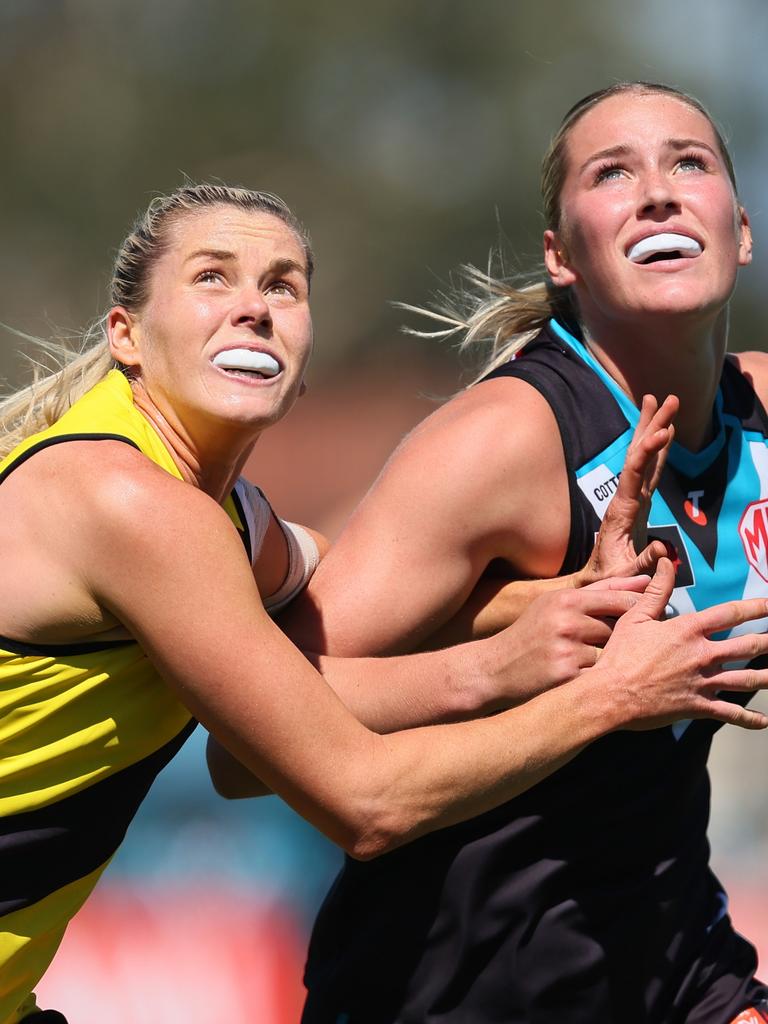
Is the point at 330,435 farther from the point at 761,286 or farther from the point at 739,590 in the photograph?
A: the point at 739,590

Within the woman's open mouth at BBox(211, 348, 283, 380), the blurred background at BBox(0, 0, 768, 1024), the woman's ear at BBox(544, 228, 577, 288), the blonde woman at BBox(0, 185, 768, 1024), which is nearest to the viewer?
the blonde woman at BBox(0, 185, 768, 1024)

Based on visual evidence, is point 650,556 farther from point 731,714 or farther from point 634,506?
point 731,714

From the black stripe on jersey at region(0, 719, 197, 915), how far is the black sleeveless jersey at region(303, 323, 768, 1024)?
0.61 meters

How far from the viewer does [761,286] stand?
14180 millimetres

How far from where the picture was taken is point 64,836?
2.30 meters

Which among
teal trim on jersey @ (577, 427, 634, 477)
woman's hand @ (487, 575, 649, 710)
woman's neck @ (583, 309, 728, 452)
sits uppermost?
woman's neck @ (583, 309, 728, 452)

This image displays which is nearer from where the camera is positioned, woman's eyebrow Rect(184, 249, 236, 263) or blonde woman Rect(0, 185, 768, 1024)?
blonde woman Rect(0, 185, 768, 1024)

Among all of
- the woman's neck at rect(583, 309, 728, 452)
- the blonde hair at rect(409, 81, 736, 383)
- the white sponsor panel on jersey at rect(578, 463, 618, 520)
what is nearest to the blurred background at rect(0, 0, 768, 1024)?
the blonde hair at rect(409, 81, 736, 383)

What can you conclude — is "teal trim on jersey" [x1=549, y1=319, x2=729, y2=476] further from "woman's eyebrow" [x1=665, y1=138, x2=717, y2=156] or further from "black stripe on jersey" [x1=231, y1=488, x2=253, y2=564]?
"black stripe on jersey" [x1=231, y1=488, x2=253, y2=564]

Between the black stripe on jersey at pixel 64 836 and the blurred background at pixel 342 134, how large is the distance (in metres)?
10.1

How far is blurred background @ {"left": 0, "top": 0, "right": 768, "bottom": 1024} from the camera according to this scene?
45.0ft

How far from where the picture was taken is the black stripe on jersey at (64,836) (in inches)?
89.1

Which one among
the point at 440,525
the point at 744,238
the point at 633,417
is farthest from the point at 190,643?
the point at 744,238

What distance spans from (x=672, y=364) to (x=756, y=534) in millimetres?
378
